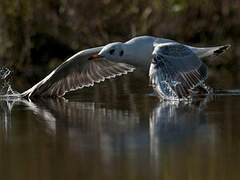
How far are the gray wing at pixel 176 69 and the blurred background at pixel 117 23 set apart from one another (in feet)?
22.0

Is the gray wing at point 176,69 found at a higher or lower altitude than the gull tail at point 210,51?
lower

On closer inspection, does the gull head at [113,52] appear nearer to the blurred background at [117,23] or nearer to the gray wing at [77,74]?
the gray wing at [77,74]

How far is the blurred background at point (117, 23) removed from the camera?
14.7 m

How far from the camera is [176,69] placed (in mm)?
7641

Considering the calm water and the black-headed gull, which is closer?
the calm water

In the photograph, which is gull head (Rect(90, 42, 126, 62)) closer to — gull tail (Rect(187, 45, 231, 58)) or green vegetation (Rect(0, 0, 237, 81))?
gull tail (Rect(187, 45, 231, 58))

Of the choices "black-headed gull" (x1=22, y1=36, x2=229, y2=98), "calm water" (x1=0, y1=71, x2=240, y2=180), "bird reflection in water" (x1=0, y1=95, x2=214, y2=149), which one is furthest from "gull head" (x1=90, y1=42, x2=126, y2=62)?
"bird reflection in water" (x1=0, y1=95, x2=214, y2=149)

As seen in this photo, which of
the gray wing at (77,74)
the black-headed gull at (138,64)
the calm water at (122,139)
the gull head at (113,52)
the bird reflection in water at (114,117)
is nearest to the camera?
the calm water at (122,139)

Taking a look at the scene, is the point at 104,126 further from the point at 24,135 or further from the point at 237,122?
the point at 237,122

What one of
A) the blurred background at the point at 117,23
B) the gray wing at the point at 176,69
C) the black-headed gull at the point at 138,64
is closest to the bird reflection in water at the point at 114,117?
the gray wing at the point at 176,69

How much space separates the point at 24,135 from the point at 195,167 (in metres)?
2.03

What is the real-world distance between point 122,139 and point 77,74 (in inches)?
164

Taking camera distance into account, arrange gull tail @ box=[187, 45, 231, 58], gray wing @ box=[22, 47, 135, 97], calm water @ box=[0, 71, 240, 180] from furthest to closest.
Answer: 1. gray wing @ box=[22, 47, 135, 97]
2. gull tail @ box=[187, 45, 231, 58]
3. calm water @ box=[0, 71, 240, 180]

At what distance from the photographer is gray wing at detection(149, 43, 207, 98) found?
7.25 meters
